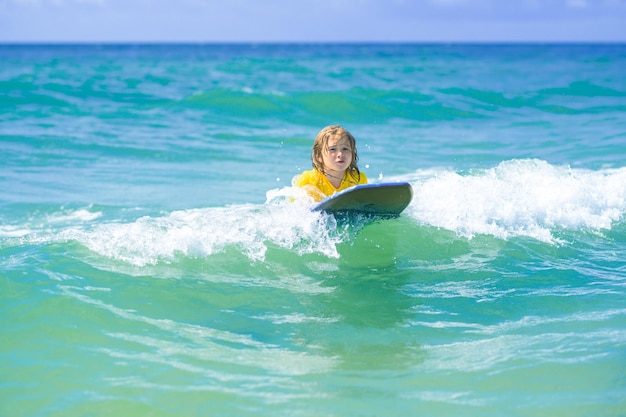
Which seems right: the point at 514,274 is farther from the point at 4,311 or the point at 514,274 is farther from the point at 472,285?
the point at 4,311

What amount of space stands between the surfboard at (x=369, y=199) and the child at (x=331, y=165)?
0.28 metres

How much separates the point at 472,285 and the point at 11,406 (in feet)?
11.4

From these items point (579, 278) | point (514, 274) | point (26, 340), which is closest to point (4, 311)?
point (26, 340)

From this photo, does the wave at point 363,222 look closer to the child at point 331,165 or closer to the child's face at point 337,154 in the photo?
the child at point 331,165

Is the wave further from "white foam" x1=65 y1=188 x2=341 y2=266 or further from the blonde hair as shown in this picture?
the blonde hair

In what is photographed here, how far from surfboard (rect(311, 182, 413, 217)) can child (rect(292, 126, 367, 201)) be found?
279 millimetres

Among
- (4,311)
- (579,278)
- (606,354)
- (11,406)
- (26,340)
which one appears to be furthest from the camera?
(579,278)

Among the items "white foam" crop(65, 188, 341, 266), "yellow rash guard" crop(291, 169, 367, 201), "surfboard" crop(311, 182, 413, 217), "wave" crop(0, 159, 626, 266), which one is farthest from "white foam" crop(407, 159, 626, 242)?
"white foam" crop(65, 188, 341, 266)

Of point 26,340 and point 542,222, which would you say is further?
point 542,222

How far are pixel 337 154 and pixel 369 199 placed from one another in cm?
47

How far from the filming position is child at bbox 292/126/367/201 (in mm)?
6512

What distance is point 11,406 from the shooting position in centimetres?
411

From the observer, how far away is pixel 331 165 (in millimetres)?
6617

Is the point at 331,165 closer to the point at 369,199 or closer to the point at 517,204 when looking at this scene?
the point at 369,199
